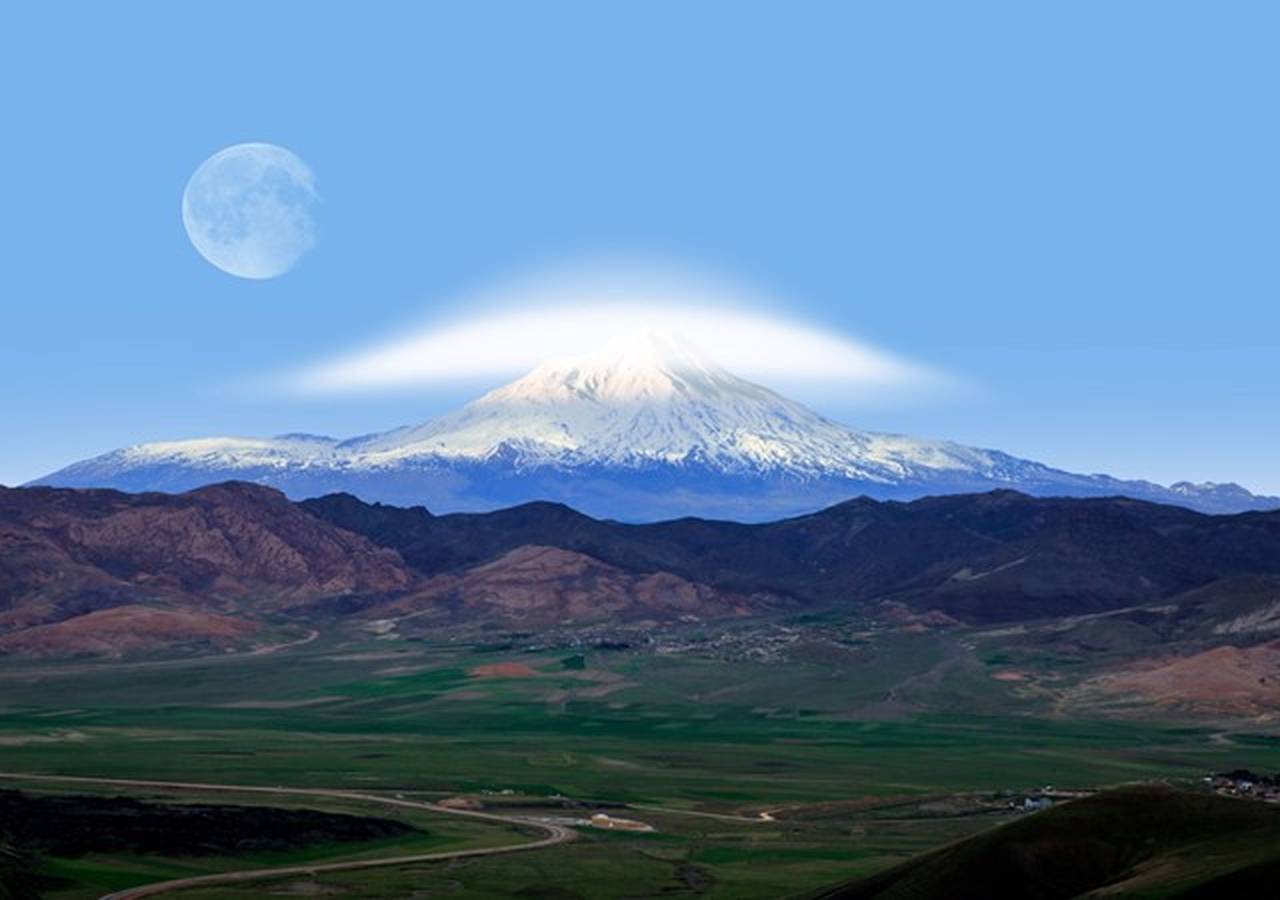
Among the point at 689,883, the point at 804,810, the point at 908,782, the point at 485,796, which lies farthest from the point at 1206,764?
the point at 689,883

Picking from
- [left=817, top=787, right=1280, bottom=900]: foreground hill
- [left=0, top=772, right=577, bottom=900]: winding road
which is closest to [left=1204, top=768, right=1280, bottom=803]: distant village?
[left=817, top=787, right=1280, bottom=900]: foreground hill

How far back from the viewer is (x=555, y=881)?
410ft

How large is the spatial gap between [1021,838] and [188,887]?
56.1 meters

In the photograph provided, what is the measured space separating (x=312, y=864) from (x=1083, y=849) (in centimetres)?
5943

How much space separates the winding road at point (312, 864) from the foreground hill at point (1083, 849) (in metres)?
40.8

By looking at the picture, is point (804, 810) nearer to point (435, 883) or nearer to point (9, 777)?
point (435, 883)

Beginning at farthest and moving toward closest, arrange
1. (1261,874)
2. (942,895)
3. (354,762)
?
1. (354,762)
2. (942,895)
3. (1261,874)

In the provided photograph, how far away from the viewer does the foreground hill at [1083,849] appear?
96.9 metres

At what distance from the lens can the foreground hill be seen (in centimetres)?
9688

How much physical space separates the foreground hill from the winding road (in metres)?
40.8

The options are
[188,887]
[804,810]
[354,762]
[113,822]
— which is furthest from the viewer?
[354,762]

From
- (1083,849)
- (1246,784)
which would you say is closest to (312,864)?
(1083,849)

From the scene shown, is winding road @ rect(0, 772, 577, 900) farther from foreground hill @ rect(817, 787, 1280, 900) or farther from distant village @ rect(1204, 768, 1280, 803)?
distant village @ rect(1204, 768, 1280, 803)

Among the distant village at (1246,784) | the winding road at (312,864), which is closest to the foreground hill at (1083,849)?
the winding road at (312,864)
